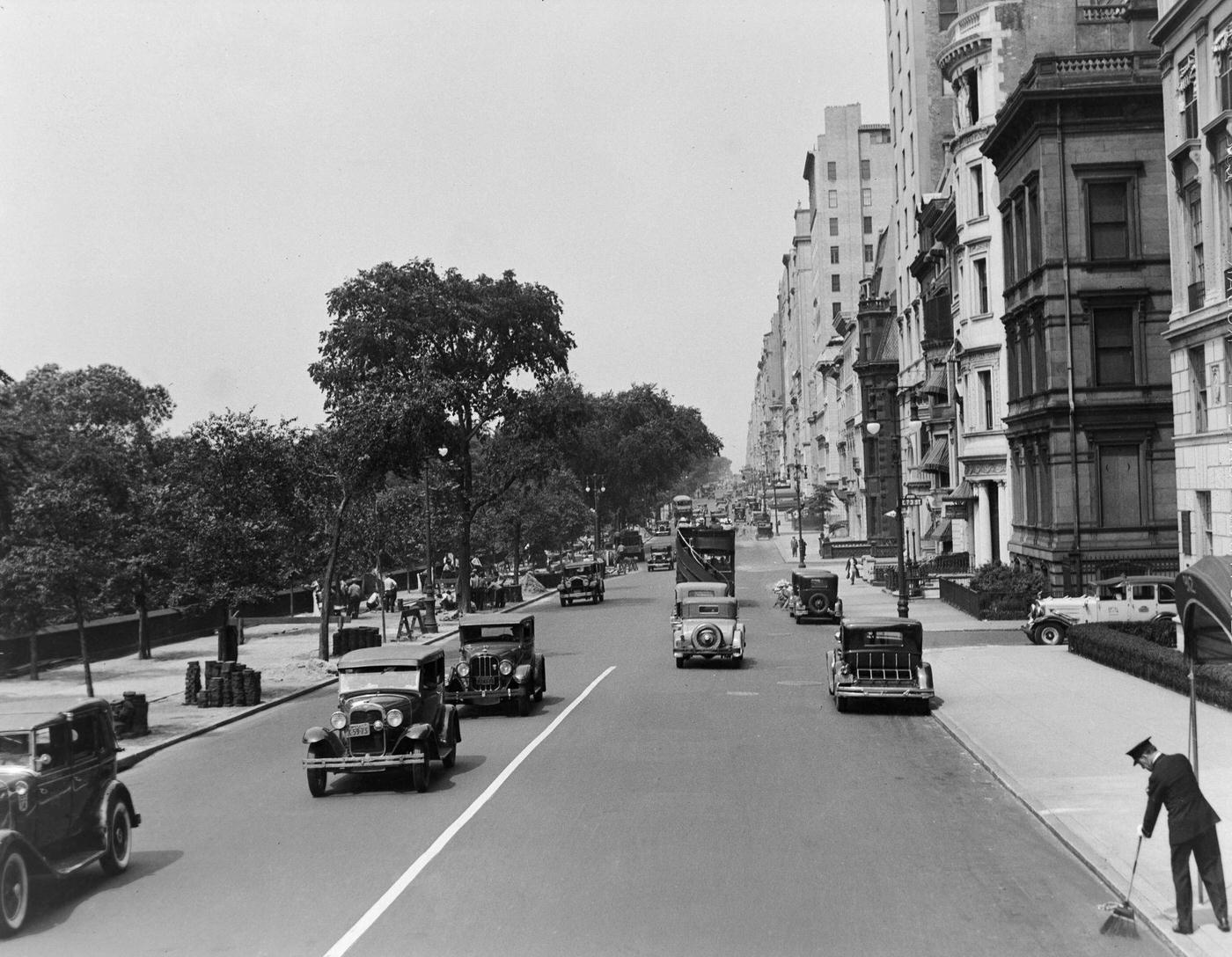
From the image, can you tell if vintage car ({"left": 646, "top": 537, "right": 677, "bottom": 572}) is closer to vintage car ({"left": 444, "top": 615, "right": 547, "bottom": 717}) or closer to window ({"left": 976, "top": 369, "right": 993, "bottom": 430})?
window ({"left": 976, "top": 369, "right": 993, "bottom": 430})

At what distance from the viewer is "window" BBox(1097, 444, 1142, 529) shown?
39406 millimetres

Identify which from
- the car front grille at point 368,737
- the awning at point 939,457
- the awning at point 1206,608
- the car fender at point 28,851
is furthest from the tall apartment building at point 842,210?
the car fender at point 28,851

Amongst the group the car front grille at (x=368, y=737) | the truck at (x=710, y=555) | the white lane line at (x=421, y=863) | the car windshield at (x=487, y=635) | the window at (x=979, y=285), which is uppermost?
the window at (x=979, y=285)

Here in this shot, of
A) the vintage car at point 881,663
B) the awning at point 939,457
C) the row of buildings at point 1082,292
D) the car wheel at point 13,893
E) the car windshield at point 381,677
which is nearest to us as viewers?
the car wheel at point 13,893

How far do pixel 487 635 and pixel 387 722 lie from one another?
789cm

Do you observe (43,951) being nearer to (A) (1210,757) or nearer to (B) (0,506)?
(A) (1210,757)

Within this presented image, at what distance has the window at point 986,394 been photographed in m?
47.7

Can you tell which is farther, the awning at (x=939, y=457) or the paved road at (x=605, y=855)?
the awning at (x=939, y=457)

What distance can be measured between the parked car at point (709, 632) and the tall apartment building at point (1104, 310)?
561 inches

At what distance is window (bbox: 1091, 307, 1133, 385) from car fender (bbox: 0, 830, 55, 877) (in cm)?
3560

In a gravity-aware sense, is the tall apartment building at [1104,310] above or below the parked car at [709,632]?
above

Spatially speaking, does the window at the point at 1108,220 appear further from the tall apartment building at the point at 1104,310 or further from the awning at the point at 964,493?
the awning at the point at 964,493

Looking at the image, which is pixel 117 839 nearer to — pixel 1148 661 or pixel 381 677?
pixel 381 677

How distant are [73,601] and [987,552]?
35.8 m
